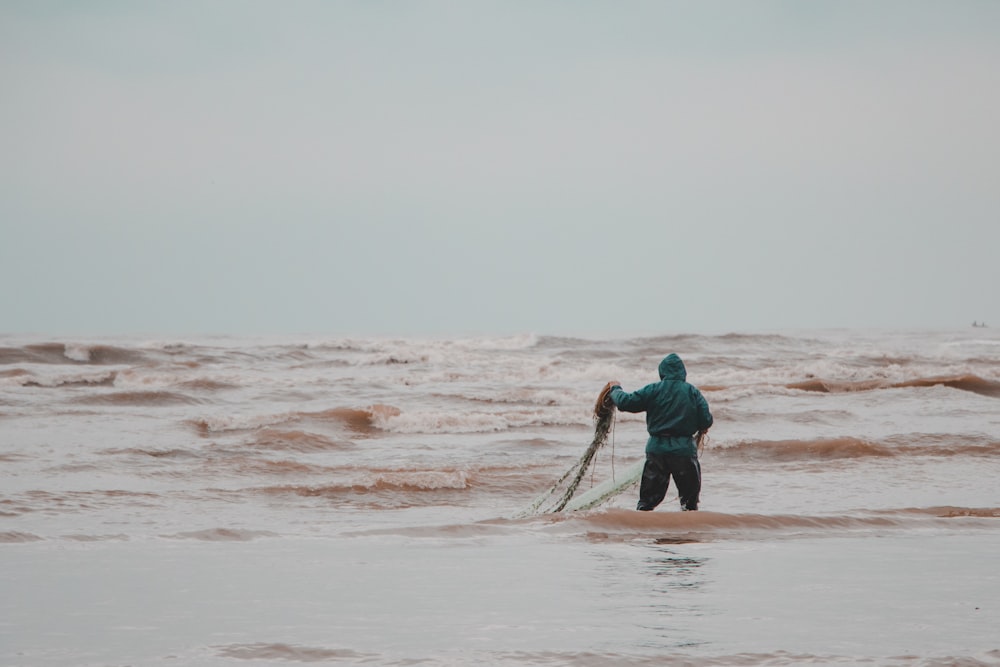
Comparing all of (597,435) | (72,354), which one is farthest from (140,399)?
(597,435)

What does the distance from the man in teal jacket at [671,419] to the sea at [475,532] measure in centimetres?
55

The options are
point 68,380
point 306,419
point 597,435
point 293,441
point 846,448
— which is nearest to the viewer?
point 597,435

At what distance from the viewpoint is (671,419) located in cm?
931

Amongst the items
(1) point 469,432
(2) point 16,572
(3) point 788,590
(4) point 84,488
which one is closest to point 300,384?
(1) point 469,432

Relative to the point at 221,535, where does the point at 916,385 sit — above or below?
above

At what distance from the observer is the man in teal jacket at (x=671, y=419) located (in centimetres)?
930

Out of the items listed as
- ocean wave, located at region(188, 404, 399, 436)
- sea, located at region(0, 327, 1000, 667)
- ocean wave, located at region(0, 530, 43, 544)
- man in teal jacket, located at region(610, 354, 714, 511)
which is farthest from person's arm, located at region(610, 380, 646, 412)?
ocean wave, located at region(188, 404, 399, 436)

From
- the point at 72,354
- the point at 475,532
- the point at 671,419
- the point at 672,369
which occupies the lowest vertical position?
the point at 475,532

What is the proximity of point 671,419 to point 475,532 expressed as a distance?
2086 mm

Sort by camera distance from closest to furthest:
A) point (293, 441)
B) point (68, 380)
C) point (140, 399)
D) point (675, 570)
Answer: point (675, 570) < point (293, 441) < point (140, 399) < point (68, 380)

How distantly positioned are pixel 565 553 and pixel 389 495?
16.4ft

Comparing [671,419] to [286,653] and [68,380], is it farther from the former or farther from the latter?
[68,380]

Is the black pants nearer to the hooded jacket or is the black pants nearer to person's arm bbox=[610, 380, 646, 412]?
the hooded jacket

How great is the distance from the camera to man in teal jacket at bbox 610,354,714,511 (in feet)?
30.5
